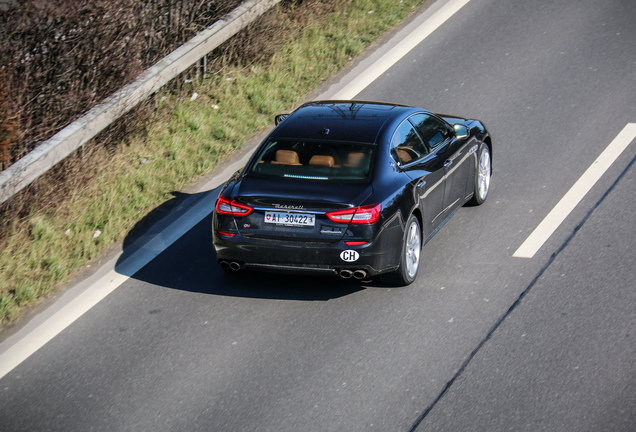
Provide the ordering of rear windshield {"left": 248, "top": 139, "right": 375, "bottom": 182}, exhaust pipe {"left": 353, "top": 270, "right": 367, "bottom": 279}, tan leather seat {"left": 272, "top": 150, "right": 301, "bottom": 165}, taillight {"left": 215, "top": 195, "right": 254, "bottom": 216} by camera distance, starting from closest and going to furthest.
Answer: exhaust pipe {"left": 353, "top": 270, "right": 367, "bottom": 279}
taillight {"left": 215, "top": 195, "right": 254, "bottom": 216}
rear windshield {"left": 248, "top": 139, "right": 375, "bottom": 182}
tan leather seat {"left": 272, "top": 150, "right": 301, "bottom": 165}

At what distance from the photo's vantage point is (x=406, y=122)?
8.59 m

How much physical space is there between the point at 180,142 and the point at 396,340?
5.03 meters

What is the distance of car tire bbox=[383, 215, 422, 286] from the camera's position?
7.81m

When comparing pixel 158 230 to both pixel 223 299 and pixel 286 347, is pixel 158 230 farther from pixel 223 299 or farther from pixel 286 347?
pixel 286 347

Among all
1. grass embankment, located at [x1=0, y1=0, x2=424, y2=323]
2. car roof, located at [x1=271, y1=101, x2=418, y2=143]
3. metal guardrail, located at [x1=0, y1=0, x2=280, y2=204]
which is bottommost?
grass embankment, located at [x1=0, y1=0, x2=424, y2=323]

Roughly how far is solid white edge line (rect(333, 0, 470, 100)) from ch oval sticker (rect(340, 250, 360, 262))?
5.50 meters

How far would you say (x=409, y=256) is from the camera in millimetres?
8023

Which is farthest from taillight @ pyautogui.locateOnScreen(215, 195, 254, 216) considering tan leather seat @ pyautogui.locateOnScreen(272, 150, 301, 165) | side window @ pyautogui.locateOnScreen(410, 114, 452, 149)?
side window @ pyautogui.locateOnScreen(410, 114, 452, 149)

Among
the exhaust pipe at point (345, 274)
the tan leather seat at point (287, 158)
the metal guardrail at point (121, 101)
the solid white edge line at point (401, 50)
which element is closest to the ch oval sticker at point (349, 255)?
the exhaust pipe at point (345, 274)

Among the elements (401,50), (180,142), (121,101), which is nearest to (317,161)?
(121,101)

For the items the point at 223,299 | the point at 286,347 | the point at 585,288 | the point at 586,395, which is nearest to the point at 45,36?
the point at 223,299

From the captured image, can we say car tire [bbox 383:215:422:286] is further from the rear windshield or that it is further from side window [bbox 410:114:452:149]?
side window [bbox 410:114:452:149]

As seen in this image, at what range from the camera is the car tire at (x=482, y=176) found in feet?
31.7

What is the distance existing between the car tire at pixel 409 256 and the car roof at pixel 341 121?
34.9 inches
